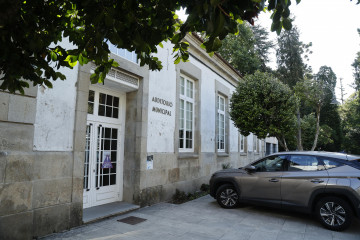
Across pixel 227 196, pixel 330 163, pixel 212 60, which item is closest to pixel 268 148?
pixel 212 60

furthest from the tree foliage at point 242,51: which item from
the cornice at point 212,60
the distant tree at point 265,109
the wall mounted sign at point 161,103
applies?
the wall mounted sign at point 161,103

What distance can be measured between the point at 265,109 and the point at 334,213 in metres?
5.33

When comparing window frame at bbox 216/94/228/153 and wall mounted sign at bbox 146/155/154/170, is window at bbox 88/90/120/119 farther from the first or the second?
window frame at bbox 216/94/228/153

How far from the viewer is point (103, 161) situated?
676 centimetres

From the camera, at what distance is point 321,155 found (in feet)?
19.9

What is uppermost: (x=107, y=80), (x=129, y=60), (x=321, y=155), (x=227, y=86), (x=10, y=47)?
(x=227, y=86)

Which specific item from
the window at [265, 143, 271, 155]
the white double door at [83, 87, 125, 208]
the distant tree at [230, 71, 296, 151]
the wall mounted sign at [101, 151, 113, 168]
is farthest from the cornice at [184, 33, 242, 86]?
the window at [265, 143, 271, 155]

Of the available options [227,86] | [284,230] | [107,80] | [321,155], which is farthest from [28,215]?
[227,86]

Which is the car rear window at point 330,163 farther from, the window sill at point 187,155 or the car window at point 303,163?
the window sill at point 187,155

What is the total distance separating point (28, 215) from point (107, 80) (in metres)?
3.41

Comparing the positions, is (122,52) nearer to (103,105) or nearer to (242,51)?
(103,105)

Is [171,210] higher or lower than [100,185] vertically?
lower

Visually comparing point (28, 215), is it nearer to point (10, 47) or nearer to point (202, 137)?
point (10, 47)

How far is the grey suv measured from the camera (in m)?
5.39
